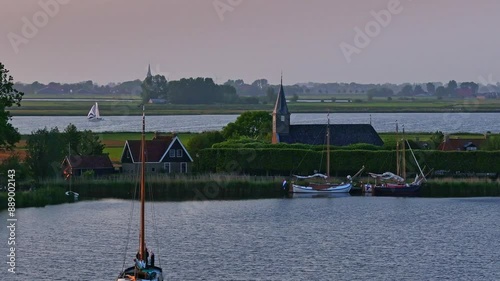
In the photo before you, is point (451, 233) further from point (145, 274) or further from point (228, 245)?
point (145, 274)

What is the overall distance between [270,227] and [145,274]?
17.7m

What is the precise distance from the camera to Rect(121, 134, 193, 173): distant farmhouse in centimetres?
7588

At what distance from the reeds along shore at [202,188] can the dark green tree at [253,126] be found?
1972cm

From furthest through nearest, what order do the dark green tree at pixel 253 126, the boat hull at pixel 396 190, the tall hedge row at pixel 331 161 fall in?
the dark green tree at pixel 253 126 < the tall hedge row at pixel 331 161 < the boat hull at pixel 396 190

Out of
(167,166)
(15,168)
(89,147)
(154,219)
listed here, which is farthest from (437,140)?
(154,219)

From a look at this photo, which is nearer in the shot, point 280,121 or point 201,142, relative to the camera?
point 201,142

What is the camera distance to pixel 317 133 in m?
88.6

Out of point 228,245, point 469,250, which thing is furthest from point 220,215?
point 469,250

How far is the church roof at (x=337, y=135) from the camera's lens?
8775 cm

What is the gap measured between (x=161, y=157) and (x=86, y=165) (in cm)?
521

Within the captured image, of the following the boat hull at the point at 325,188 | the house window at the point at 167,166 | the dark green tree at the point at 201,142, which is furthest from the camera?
the dark green tree at the point at 201,142

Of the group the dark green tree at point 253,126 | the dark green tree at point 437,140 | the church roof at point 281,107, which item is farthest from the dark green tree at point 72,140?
the dark green tree at point 437,140

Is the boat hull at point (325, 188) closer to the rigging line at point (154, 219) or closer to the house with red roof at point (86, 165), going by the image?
the rigging line at point (154, 219)

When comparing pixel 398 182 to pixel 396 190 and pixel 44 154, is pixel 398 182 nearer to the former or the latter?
pixel 396 190
